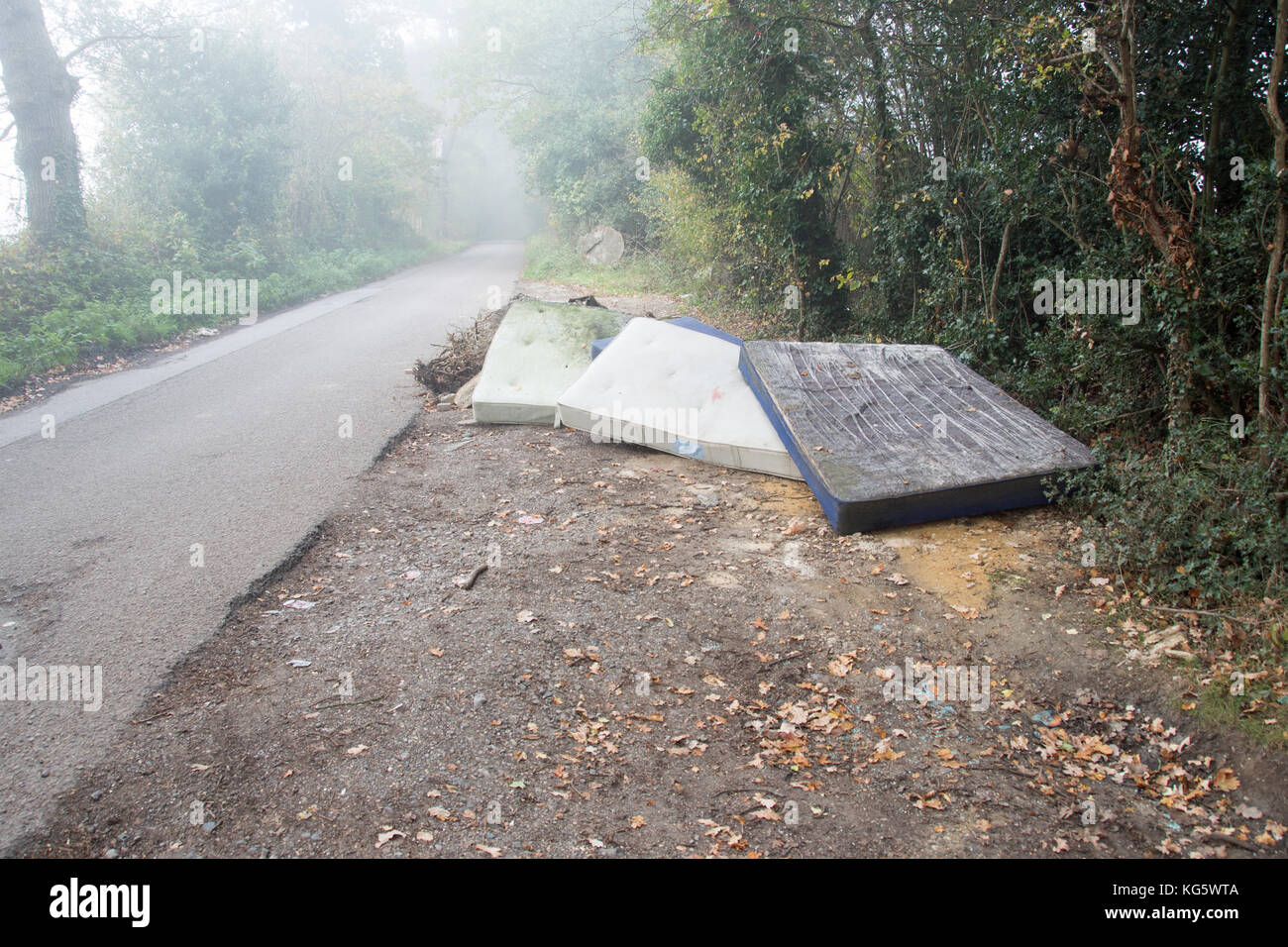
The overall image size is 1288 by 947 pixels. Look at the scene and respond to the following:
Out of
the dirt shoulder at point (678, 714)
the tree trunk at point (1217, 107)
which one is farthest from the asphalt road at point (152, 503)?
the tree trunk at point (1217, 107)

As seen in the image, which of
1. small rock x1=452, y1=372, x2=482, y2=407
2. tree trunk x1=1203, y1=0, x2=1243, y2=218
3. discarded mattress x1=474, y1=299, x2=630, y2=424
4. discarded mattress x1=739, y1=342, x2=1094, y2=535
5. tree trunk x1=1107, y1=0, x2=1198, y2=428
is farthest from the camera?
small rock x1=452, y1=372, x2=482, y2=407

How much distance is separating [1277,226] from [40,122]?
16.3m

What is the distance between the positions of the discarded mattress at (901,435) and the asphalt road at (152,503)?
10.9 feet

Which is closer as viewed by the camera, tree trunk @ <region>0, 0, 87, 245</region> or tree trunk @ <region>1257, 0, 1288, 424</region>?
tree trunk @ <region>1257, 0, 1288, 424</region>

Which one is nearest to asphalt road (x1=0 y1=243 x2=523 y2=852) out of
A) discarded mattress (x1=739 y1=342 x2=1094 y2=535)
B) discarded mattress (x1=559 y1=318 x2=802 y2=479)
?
discarded mattress (x1=559 y1=318 x2=802 y2=479)

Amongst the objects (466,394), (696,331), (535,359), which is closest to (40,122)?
(466,394)

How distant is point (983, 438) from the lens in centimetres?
534

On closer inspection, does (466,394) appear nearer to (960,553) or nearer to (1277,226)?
(960,553)

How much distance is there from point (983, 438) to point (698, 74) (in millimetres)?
7750

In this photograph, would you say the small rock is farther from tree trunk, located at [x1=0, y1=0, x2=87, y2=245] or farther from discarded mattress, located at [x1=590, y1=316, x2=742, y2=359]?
tree trunk, located at [x1=0, y1=0, x2=87, y2=245]

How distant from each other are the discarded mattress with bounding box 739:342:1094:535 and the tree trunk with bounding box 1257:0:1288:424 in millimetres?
1138

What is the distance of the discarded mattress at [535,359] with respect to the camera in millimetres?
7344

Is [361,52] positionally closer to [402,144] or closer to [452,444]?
[402,144]

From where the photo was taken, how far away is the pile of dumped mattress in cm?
493
